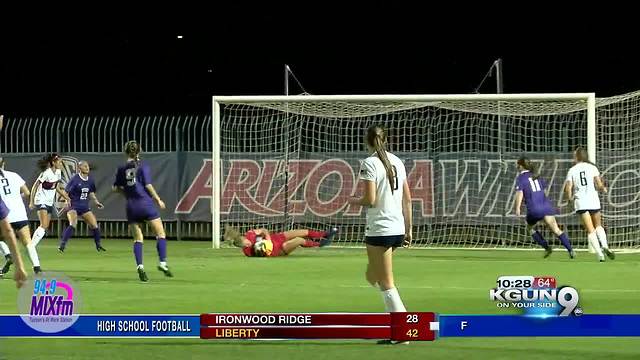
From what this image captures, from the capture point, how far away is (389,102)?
26.6m

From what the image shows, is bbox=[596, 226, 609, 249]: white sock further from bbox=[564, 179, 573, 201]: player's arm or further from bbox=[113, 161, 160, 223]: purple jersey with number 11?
bbox=[113, 161, 160, 223]: purple jersey with number 11

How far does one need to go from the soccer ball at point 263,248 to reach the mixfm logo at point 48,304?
1229cm

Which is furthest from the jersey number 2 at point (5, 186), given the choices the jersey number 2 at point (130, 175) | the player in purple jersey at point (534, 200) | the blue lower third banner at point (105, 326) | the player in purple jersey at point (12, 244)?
the player in purple jersey at point (534, 200)

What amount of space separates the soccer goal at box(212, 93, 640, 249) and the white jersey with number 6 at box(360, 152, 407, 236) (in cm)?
1567

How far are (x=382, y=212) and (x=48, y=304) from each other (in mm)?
3125

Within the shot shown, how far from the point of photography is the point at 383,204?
11281mm

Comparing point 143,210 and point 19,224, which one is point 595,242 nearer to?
point 143,210

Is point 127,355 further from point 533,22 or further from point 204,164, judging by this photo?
point 533,22

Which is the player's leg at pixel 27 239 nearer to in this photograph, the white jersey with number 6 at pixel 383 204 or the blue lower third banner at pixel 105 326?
the blue lower third banner at pixel 105 326

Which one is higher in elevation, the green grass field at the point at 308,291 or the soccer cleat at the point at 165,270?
the soccer cleat at the point at 165,270

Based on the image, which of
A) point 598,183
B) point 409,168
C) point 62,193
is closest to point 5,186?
point 62,193

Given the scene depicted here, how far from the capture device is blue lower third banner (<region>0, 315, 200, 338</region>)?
10656 mm

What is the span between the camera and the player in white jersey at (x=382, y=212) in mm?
11219

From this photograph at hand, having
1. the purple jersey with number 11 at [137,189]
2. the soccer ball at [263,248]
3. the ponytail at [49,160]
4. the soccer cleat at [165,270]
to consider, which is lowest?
the soccer cleat at [165,270]
